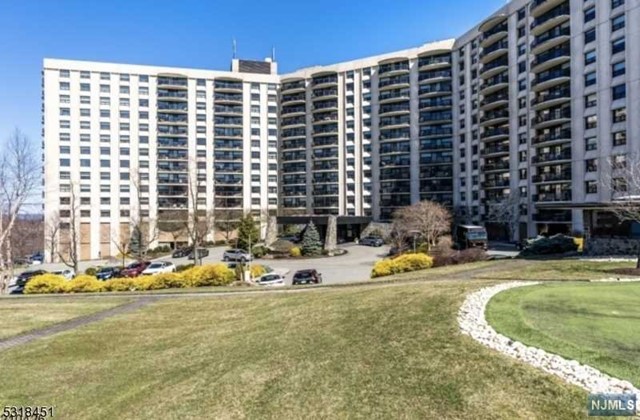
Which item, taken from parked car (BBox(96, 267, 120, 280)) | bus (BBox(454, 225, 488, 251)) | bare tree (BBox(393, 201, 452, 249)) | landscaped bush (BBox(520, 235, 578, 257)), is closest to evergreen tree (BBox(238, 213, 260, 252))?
bare tree (BBox(393, 201, 452, 249))

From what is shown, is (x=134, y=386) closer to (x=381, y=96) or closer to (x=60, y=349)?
(x=60, y=349)

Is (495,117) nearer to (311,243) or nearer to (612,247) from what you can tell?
(311,243)

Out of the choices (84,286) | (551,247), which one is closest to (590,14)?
(551,247)

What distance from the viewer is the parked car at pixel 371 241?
246 ft

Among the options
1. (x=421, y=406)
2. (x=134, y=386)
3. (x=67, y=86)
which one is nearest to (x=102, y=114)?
(x=67, y=86)

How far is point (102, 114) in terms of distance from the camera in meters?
87.8

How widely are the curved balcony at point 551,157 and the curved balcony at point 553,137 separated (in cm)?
156

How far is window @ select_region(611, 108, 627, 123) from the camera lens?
4962cm

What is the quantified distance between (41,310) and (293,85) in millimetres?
81837

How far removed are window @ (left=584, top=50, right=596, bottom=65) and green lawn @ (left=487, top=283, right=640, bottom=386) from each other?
4781cm

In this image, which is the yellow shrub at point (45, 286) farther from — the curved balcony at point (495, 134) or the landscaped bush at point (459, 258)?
the curved balcony at point (495, 134)

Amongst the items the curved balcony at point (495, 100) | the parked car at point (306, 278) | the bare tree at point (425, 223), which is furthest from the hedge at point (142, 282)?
the curved balcony at point (495, 100)

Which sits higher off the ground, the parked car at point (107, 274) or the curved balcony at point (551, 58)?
the curved balcony at point (551, 58)

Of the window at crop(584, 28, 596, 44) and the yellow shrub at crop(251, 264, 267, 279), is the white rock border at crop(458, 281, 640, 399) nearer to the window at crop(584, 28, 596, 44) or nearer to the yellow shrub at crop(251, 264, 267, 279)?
the yellow shrub at crop(251, 264, 267, 279)
